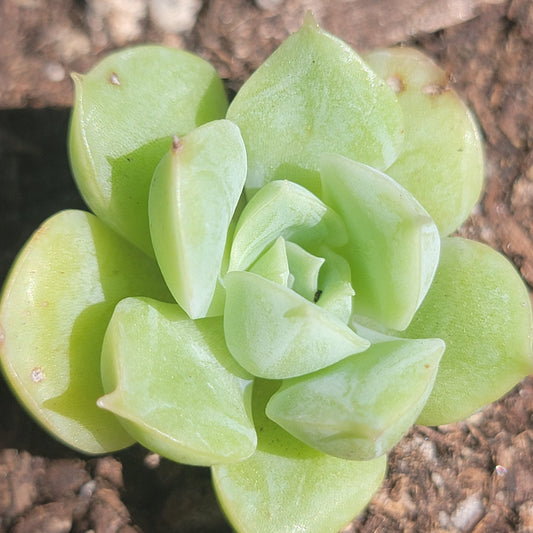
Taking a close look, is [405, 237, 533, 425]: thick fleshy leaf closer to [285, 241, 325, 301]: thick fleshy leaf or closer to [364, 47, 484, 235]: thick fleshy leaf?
[364, 47, 484, 235]: thick fleshy leaf

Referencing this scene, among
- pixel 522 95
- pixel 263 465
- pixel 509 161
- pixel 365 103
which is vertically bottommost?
pixel 263 465

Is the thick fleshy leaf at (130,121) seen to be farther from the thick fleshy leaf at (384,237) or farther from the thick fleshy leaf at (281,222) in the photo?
the thick fleshy leaf at (384,237)

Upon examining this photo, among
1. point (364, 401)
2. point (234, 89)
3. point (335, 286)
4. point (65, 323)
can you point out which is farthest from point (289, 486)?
point (234, 89)

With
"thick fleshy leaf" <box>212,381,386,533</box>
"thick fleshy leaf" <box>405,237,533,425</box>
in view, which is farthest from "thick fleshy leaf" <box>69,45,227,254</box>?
"thick fleshy leaf" <box>405,237,533,425</box>

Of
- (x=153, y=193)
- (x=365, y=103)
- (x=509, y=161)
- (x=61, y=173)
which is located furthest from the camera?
(x=509, y=161)

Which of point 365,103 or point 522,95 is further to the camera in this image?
point 522,95

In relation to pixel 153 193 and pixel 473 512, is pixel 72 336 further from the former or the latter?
pixel 473 512

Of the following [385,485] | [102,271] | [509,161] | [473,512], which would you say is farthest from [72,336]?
[509,161]

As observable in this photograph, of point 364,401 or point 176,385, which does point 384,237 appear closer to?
point 364,401
